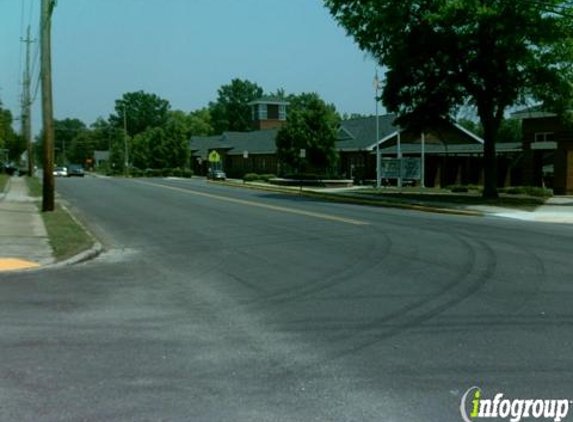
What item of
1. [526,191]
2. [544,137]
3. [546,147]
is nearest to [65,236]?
[526,191]

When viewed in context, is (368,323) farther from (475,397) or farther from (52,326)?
(52,326)

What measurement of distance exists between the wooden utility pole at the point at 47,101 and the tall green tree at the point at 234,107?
124 metres

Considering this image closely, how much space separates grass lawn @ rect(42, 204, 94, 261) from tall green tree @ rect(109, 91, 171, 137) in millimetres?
161507

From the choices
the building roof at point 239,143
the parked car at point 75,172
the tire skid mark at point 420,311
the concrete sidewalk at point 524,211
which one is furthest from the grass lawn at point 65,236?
the parked car at point 75,172

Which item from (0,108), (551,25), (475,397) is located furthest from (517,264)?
(0,108)

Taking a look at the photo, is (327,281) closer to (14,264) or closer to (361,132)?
(14,264)

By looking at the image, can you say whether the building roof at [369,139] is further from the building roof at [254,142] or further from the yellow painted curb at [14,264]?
the yellow painted curb at [14,264]

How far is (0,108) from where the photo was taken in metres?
63.4

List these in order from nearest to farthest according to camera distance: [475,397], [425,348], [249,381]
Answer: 1. [475,397]
2. [249,381]
3. [425,348]

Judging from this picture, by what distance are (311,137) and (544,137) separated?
19.0 m

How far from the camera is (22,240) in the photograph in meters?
14.5

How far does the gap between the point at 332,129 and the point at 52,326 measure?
47.3 m

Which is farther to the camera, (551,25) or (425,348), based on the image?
(551,25)

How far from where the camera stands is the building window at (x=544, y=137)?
128ft
